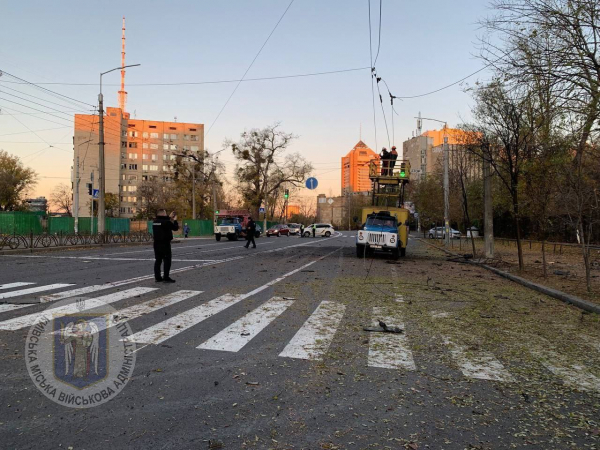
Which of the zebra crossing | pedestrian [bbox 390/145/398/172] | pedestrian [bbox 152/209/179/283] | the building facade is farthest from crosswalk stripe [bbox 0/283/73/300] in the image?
the building facade

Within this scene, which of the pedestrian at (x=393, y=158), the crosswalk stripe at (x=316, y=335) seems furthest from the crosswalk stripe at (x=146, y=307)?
the pedestrian at (x=393, y=158)

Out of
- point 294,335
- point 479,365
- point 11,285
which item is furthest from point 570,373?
point 11,285

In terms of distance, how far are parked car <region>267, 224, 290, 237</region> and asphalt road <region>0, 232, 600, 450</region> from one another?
162 ft

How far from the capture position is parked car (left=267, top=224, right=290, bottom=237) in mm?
58938

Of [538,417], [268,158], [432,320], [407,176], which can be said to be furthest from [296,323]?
[268,158]

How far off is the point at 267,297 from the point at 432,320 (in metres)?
3.50

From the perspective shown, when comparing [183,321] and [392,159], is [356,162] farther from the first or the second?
[183,321]

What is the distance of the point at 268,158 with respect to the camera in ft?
201

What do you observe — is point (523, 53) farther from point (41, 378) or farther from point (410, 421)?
point (41, 378)

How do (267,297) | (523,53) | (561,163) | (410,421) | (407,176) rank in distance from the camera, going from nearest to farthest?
(410,421), (267,297), (523,53), (561,163), (407,176)

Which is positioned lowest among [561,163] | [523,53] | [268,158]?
[561,163]

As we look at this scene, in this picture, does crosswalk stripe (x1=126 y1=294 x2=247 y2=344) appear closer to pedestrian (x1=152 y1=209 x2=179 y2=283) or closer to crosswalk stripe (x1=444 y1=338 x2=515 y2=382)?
pedestrian (x1=152 y1=209 x2=179 y2=283)

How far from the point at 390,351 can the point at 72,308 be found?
544 cm

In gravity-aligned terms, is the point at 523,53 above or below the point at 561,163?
above
